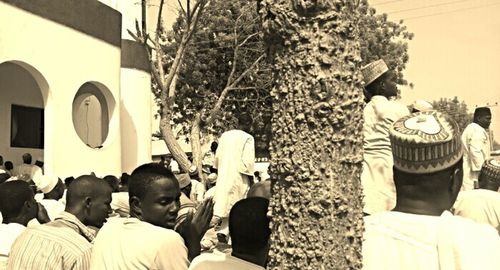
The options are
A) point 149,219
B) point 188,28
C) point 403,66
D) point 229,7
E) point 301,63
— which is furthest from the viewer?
point 403,66

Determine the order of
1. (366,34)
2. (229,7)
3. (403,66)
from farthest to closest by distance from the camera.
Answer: (403,66), (366,34), (229,7)

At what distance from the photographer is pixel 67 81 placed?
44.2ft

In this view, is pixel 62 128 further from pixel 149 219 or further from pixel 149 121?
pixel 149 219

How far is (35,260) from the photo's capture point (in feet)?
11.8

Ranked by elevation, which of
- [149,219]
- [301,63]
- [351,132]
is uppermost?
[301,63]

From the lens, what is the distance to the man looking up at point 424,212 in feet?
7.24

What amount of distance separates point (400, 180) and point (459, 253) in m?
0.40

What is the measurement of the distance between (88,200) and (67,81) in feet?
32.5

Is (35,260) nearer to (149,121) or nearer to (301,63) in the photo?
(301,63)

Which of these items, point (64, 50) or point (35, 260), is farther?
point (64, 50)

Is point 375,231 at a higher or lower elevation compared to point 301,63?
lower

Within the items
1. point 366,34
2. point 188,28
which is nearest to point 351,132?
point 188,28

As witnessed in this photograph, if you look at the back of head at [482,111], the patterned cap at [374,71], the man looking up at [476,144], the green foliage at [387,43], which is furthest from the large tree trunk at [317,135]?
the green foliage at [387,43]

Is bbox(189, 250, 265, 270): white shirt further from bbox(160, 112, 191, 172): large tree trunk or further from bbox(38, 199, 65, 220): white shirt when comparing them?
bbox(160, 112, 191, 172): large tree trunk
